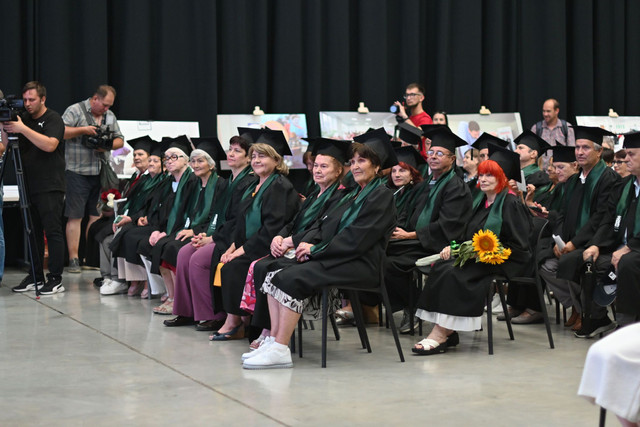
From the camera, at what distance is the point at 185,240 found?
23.4ft

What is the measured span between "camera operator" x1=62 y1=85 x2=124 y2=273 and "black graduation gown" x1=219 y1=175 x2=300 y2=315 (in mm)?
3639

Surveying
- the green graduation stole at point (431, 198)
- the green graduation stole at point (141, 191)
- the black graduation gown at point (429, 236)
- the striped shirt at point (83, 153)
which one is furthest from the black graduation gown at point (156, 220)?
the green graduation stole at point (431, 198)

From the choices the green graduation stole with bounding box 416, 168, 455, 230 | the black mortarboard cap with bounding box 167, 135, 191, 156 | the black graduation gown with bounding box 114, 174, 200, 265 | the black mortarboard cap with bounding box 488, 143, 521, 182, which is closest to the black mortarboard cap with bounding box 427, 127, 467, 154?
the green graduation stole with bounding box 416, 168, 455, 230

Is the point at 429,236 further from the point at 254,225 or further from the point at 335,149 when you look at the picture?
the point at 254,225

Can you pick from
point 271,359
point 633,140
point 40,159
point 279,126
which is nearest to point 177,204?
point 40,159

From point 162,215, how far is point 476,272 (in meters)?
3.13

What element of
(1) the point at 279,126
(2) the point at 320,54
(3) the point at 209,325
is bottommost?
(3) the point at 209,325

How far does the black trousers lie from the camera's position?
8.09 m

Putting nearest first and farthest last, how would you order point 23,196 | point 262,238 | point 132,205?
point 262,238
point 23,196
point 132,205

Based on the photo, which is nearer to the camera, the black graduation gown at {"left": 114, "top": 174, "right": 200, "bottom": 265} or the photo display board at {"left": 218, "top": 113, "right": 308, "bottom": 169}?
the black graduation gown at {"left": 114, "top": 174, "right": 200, "bottom": 265}

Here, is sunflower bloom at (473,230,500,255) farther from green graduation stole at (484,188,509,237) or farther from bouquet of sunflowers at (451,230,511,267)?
green graduation stole at (484,188,509,237)

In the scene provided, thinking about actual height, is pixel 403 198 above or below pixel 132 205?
above

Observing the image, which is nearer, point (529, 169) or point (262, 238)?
point (262, 238)

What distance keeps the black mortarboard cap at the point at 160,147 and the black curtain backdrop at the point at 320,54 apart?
242 cm
